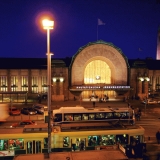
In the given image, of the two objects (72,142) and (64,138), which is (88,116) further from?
(64,138)

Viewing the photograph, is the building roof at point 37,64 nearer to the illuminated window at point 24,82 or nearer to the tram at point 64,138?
the illuminated window at point 24,82

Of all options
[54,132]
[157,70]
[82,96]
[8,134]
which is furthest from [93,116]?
[157,70]

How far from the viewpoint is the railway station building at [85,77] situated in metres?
48.9

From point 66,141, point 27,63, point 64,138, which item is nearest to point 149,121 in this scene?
point 66,141

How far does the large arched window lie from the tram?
102ft

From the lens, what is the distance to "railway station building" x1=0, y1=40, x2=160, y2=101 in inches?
1925

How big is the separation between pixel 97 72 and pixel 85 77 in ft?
9.60

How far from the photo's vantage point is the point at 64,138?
65.6ft

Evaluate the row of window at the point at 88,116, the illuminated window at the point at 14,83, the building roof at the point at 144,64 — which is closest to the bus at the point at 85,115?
the row of window at the point at 88,116

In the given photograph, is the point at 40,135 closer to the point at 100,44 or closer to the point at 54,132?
the point at 54,132

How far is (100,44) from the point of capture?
50062mm

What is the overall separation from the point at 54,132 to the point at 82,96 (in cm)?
3093

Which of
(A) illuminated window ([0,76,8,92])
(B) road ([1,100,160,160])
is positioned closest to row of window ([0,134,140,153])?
(B) road ([1,100,160,160])

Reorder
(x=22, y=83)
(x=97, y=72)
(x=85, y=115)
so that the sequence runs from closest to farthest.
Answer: (x=85, y=115) → (x=22, y=83) → (x=97, y=72)
